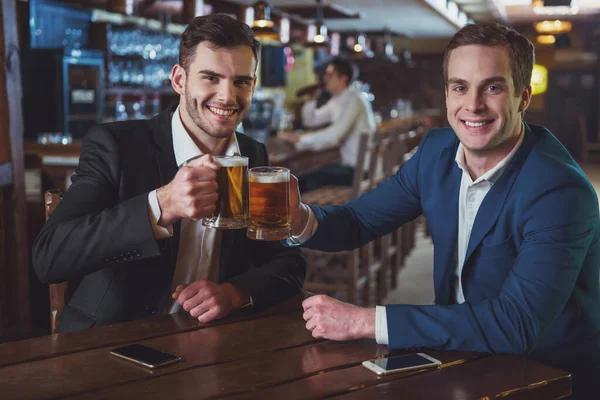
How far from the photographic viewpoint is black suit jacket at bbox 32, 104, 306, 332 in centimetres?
175

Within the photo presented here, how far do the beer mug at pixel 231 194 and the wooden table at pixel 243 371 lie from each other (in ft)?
0.84

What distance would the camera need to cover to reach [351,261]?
439 centimetres

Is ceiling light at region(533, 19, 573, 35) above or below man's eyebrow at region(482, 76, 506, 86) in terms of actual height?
above

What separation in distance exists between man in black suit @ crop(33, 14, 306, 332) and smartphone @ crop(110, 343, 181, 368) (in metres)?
0.25

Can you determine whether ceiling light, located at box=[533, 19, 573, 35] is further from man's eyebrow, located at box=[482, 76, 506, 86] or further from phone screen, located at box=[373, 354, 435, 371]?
phone screen, located at box=[373, 354, 435, 371]

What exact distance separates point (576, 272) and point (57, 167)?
362 centimetres

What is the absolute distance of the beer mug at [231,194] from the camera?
5.34 feet

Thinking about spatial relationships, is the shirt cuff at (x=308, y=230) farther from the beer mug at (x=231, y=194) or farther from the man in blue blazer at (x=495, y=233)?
the beer mug at (x=231, y=194)

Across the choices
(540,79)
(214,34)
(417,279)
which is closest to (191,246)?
(214,34)

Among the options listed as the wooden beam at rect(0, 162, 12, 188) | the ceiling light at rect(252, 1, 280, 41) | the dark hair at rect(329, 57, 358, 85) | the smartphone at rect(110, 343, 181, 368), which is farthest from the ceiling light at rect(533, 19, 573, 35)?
the smartphone at rect(110, 343, 181, 368)

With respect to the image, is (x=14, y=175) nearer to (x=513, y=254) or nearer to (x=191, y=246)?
(x=191, y=246)

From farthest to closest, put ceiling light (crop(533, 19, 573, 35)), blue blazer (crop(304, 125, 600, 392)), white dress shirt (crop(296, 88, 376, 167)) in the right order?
ceiling light (crop(533, 19, 573, 35)) → white dress shirt (crop(296, 88, 376, 167)) → blue blazer (crop(304, 125, 600, 392))

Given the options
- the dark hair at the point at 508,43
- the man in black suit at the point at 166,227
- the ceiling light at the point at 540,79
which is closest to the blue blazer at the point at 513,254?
the dark hair at the point at 508,43

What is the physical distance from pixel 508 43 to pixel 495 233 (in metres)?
0.48
